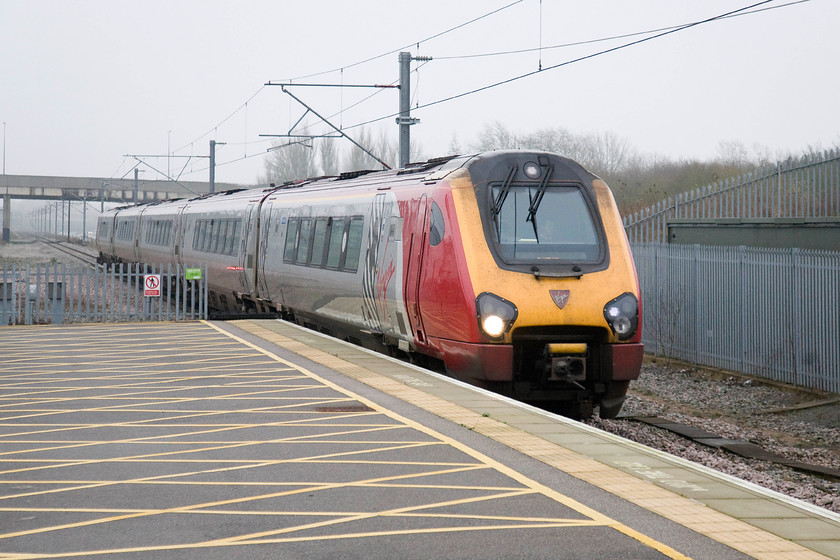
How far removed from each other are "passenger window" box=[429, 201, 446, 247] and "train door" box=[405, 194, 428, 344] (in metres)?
0.17

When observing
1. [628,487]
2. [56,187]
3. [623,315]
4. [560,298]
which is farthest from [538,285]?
[56,187]

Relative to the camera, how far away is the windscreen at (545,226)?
38.4 ft

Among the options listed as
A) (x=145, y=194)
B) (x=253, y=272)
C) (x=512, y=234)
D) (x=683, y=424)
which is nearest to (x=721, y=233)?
(x=683, y=424)

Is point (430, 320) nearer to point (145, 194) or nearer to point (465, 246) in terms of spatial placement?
point (465, 246)

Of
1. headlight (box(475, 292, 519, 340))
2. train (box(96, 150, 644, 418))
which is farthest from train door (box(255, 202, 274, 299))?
headlight (box(475, 292, 519, 340))

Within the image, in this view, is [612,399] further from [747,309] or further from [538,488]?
[747,309]

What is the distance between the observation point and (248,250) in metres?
22.8

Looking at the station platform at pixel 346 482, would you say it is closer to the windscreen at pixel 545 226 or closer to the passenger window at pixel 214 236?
the windscreen at pixel 545 226

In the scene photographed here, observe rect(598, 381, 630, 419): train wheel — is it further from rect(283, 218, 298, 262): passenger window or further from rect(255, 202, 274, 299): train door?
rect(255, 202, 274, 299): train door

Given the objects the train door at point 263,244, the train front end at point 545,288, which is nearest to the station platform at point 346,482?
the train front end at point 545,288

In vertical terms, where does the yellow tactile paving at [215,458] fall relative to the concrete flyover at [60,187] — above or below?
below

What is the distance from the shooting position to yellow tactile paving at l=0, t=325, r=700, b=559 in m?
5.98

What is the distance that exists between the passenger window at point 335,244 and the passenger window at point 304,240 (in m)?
1.46

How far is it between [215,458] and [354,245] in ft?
25.8
